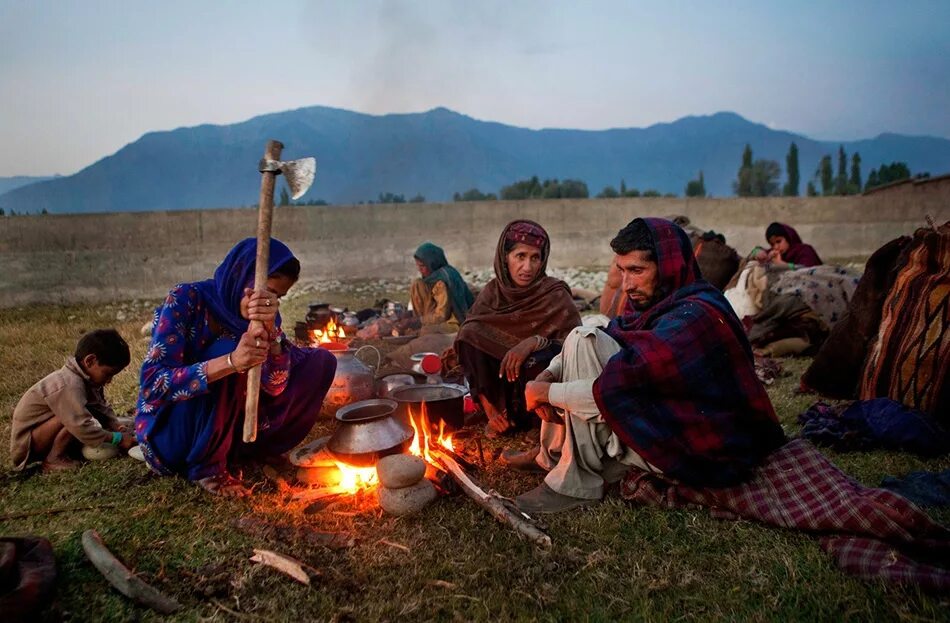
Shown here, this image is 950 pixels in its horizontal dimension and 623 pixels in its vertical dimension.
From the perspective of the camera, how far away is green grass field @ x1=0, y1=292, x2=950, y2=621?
210 cm

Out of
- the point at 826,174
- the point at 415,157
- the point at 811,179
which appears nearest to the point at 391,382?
the point at 811,179

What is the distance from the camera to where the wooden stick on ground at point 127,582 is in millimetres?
2141

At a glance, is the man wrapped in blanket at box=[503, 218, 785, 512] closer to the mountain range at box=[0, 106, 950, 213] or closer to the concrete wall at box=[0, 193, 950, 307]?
the concrete wall at box=[0, 193, 950, 307]

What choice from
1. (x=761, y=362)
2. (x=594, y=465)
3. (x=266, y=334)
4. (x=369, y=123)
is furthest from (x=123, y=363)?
(x=369, y=123)

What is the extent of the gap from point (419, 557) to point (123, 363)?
228 cm

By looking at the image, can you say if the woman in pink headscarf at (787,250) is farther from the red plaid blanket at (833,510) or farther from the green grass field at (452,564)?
the red plaid blanket at (833,510)

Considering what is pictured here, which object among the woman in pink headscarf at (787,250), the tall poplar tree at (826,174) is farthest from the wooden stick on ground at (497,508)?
the tall poplar tree at (826,174)

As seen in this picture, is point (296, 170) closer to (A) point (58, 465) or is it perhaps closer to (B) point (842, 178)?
(A) point (58, 465)

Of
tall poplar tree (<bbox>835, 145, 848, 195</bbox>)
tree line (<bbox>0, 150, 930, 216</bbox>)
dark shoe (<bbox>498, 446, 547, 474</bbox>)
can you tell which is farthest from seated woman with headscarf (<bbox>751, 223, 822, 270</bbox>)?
tall poplar tree (<bbox>835, 145, 848, 195</bbox>)

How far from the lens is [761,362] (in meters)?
5.55

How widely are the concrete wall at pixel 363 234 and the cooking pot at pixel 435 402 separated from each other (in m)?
9.41

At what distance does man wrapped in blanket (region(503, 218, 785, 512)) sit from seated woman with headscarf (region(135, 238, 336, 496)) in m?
1.44

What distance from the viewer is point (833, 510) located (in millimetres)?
2371

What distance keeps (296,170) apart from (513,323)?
81.1 inches
